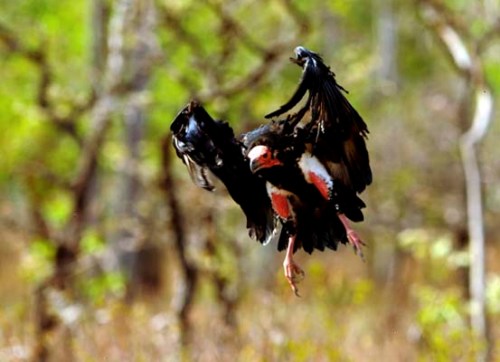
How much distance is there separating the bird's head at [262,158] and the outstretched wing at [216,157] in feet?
0.18

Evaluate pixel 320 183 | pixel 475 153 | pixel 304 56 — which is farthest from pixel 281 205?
pixel 475 153

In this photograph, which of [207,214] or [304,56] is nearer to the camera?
[304,56]

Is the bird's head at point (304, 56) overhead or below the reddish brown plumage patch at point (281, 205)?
overhead

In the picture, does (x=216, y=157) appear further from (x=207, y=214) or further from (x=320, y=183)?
(x=207, y=214)

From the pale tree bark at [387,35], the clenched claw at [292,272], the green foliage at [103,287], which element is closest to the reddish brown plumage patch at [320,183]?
the clenched claw at [292,272]

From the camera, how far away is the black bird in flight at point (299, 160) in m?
1.11

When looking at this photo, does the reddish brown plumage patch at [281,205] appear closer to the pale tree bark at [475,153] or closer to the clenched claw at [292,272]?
the clenched claw at [292,272]

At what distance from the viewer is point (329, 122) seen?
1.12m

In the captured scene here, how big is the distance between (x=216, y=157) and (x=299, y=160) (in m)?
0.13

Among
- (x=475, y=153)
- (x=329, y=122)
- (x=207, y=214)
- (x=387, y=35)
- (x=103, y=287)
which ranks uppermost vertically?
(x=387, y=35)

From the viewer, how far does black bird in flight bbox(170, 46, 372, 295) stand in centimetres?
111

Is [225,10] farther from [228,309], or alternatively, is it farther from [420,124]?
[420,124]

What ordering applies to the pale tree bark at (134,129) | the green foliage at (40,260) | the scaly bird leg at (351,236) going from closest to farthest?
the scaly bird leg at (351,236), the pale tree bark at (134,129), the green foliage at (40,260)

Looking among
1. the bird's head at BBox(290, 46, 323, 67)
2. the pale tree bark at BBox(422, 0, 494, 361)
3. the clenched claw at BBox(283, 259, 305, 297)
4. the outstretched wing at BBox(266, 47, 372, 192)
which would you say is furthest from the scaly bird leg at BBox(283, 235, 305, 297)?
the pale tree bark at BBox(422, 0, 494, 361)
